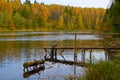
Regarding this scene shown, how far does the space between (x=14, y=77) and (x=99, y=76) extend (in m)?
15.5

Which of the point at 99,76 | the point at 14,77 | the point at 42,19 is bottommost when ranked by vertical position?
the point at 14,77

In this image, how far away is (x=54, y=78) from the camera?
2302cm

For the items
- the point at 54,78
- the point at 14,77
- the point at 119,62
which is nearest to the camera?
the point at 119,62

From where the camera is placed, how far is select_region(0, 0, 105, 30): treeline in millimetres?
146500

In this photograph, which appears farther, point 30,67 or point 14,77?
point 30,67

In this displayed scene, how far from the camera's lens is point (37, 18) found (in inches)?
6550

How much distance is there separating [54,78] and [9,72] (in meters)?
5.56

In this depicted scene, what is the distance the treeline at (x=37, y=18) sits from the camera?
481ft

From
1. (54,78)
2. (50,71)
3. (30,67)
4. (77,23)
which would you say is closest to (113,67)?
(54,78)

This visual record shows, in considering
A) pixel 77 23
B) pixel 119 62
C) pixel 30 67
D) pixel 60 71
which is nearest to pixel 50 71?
pixel 60 71

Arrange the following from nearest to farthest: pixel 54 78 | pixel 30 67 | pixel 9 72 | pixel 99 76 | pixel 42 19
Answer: pixel 99 76 < pixel 54 78 < pixel 9 72 < pixel 30 67 < pixel 42 19

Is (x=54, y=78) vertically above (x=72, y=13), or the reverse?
(x=72, y=13)

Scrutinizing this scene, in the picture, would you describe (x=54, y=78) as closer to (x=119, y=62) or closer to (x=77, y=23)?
(x=119, y=62)

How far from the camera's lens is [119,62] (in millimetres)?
11031
